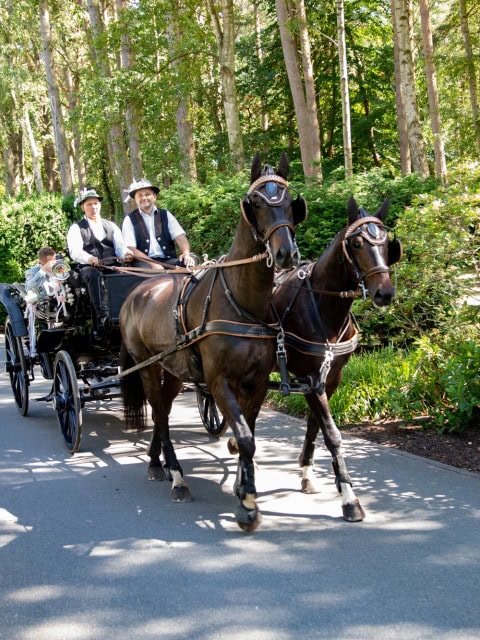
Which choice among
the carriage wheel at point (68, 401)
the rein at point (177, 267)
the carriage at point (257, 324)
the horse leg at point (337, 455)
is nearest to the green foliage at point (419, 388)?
the carriage at point (257, 324)

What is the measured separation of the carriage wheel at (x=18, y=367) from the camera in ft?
26.9

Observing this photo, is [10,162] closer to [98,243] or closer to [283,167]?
[98,243]

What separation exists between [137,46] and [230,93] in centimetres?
405

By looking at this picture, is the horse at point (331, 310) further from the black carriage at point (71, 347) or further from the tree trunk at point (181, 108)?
the tree trunk at point (181, 108)

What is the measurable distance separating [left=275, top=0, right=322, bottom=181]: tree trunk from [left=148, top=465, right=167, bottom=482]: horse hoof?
1194 cm

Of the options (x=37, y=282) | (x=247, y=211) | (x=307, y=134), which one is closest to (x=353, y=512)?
(x=247, y=211)

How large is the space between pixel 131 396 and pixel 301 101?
13.4 metres

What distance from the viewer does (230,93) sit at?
55.0 feet

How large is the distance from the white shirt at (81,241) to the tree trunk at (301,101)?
982 cm

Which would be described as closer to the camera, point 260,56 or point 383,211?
point 383,211

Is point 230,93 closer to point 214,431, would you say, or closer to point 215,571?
point 214,431

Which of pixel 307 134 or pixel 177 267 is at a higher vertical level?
pixel 307 134

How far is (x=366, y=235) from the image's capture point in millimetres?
4523

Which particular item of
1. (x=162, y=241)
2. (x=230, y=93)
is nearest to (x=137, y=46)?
(x=230, y=93)
